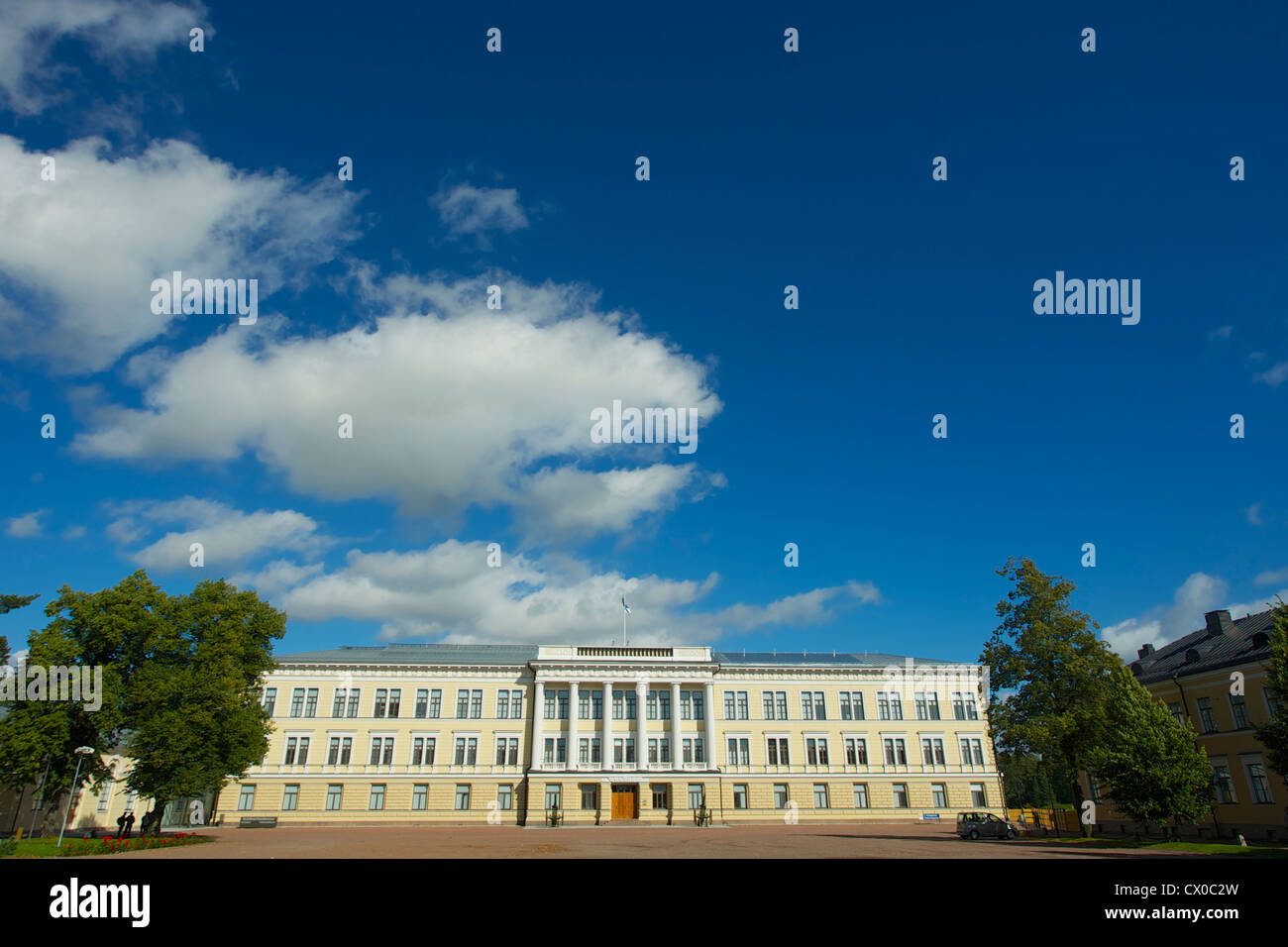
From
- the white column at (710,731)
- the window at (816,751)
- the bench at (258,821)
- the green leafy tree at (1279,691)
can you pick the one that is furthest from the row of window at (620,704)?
the green leafy tree at (1279,691)

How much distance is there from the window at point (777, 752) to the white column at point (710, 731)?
5004mm

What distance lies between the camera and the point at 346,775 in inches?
2261

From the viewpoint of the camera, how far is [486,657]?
64.8 m

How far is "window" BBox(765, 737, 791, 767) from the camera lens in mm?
60250

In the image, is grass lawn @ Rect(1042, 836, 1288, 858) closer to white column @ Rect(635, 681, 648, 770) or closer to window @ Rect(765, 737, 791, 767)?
window @ Rect(765, 737, 791, 767)

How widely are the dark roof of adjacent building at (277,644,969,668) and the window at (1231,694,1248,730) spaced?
26.0m

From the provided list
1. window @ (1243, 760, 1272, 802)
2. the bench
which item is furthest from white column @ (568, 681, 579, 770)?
window @ (1243, 760, 1272, 802)

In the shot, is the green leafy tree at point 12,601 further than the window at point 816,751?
No

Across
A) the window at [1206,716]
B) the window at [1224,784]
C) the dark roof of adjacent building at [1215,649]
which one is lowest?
the window at [1224,784]

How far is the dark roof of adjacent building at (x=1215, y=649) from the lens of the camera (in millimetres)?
39062

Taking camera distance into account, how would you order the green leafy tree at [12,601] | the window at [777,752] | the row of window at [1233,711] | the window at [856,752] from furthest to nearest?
the window at [856,752] < the window at [777,752] < the green leafy tree at [12,601] < the row of window at [1233,711]

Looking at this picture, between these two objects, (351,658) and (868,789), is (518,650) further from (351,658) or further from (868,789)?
(868,789)

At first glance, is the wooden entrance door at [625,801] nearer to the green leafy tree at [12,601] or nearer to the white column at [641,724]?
the white column at [641,724]

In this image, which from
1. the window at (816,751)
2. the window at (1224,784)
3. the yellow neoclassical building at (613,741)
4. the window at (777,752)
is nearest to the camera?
the window at (1224,784)
